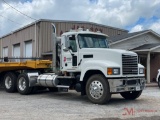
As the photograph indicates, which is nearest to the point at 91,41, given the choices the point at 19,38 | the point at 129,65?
the point at 129,65

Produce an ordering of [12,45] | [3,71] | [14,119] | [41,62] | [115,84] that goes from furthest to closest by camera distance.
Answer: [12,45], [3,71], [41,62], [115,84], [14,119]

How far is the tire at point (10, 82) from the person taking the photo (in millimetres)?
15133

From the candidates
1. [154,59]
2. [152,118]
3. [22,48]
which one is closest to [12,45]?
[22,48]

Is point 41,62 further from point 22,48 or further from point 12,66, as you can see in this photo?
point 22,48

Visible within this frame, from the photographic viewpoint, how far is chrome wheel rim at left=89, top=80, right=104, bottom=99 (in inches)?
428

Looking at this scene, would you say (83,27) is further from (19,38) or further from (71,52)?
(71,52)

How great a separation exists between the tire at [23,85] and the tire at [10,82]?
568 millimetres

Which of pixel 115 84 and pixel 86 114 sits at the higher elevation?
pixel 115 84

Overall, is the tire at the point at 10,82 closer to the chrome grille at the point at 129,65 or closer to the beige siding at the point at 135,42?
the chrome grille at the point at 129,65

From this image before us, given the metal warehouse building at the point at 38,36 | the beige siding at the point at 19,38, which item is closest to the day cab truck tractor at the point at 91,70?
the metal warehouse building at the point at 38,36

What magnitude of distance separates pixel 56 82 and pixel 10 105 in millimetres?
2618

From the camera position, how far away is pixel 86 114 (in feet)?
29.6

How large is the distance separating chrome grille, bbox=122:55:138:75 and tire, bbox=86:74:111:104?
90 centimetres

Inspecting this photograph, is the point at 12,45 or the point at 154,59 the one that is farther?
the point at 12,45
